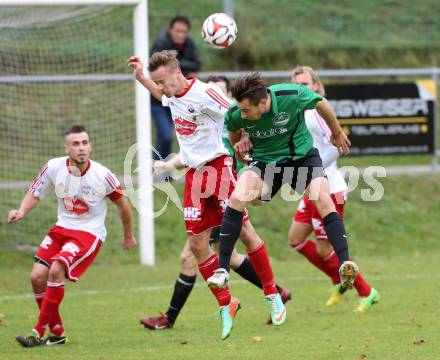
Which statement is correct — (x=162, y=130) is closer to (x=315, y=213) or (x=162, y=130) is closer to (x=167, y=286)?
(x=167, y=286)

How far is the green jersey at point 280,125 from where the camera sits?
24.7 feet

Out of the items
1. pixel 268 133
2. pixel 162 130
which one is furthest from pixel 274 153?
pixel 162 130

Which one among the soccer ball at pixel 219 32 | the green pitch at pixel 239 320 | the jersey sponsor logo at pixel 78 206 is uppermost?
the soccer ball at pixel 219 32

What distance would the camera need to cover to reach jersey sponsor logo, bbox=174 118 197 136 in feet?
25.9

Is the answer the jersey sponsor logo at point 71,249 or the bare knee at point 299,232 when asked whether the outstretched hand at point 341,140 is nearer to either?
the bare knee at point 299,232

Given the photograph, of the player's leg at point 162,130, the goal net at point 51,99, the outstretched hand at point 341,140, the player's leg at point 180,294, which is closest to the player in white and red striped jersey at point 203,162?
the player's leg at point 180,294

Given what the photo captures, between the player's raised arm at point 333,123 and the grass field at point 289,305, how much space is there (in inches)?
65.7

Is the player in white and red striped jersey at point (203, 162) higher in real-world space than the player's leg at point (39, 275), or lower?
higher

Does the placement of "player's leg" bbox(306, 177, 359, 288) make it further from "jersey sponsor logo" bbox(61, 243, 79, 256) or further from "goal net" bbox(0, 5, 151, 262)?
"goal net" bbox(0, 5, 151, 262)

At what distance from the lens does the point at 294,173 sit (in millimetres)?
7750

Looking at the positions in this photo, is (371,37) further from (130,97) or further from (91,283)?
(91,283)

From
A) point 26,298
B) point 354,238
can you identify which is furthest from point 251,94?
point 354,238

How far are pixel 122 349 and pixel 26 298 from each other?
10.9 ft

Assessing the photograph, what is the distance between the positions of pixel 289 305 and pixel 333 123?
295cm
